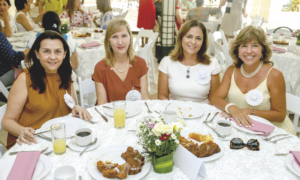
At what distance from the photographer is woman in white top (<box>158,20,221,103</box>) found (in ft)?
6.93

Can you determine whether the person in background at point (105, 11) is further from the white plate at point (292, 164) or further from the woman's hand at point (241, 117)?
the white plate at point (292, 164)

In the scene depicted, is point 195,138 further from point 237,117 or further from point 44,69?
point 44,69

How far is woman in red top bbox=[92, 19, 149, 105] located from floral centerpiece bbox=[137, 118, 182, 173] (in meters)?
1.18

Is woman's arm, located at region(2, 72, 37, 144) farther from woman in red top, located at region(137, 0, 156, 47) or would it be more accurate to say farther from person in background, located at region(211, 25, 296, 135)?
woman in red top, located at region(137, 0, 156, 47)

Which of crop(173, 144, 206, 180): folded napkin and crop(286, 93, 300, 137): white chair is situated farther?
crop(286, 93, 300, 137): white chair

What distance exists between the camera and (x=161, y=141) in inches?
36.8

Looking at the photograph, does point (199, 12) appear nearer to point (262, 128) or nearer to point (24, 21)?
point (24, 21)

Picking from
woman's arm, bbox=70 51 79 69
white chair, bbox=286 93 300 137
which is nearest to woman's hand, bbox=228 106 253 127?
white chair, bbox=286 93 300 137

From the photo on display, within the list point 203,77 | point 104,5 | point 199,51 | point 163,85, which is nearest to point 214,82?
point 203,77

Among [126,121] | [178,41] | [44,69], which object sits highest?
[178,41]

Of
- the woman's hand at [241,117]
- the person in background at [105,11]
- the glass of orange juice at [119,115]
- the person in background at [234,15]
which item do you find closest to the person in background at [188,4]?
the person in background at [234,15]

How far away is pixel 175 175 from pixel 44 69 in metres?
1.26

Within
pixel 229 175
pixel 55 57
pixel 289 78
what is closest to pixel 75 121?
pixel 55 57

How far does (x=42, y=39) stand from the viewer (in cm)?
168
